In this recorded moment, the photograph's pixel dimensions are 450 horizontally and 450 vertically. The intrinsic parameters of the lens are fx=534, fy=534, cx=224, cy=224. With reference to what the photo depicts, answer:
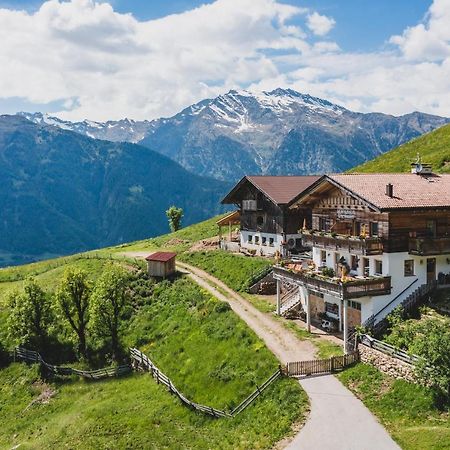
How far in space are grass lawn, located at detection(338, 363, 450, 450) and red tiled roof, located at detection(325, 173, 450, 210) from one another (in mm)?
11739

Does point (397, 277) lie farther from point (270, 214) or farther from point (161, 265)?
point (161, 265)

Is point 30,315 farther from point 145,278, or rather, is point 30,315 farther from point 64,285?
point 145,278

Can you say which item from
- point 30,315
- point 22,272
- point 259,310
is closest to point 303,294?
point 259,310

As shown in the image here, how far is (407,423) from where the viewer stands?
2744 cm

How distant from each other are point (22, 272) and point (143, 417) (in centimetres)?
5017

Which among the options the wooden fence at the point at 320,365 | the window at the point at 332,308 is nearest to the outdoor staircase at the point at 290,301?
Answer: the window at the point at 332,308

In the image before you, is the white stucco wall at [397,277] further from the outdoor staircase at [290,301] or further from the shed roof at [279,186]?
the shed roof at [279,186]

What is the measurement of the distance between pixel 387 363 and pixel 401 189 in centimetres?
1463

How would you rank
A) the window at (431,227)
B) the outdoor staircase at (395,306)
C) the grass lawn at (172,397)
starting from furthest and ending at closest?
the window at (431,227)
the outdoor staircase at (395,306)
the grass lawn at (172,397)

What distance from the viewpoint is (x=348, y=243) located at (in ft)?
134

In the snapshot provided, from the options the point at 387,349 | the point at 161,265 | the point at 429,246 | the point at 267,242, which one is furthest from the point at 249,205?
the point at 387,349

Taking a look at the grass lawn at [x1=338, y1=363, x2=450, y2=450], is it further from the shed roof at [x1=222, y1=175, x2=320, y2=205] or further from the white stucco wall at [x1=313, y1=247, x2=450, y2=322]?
the shed roof at [x1=222, y1=175, x2=320, y2=205]

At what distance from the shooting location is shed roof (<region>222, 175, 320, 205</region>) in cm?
6525

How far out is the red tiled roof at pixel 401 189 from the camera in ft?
127
